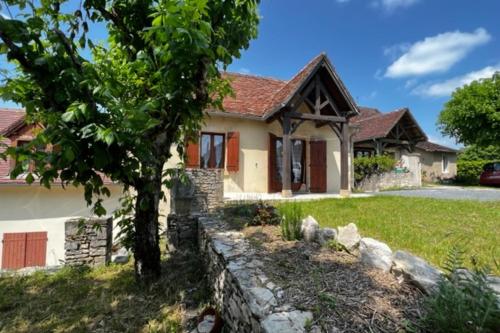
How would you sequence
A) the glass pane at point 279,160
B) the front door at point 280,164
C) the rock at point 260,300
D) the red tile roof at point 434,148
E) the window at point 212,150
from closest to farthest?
the rock at point 260,300 < the window at point 212,150 < the front door at point 280,164 < the glass pane at point 279,160 < the red tile roof at point 434,148

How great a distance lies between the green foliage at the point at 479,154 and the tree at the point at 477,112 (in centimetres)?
599

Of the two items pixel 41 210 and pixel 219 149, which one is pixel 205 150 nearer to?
pixel 219 149

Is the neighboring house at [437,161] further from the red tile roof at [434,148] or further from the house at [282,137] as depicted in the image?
the house at [282,137]

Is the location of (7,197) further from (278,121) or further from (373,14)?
(373,14)

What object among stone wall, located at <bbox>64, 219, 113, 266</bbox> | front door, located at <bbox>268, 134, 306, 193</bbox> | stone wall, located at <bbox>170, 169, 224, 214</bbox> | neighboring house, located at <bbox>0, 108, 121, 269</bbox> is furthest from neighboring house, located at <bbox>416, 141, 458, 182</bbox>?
neighboring house, located at <bbox>0, 108, 121, 269</bbox>

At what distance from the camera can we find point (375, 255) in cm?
244

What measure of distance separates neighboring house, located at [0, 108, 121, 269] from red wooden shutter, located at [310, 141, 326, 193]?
8.58 meters

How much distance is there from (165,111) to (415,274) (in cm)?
286

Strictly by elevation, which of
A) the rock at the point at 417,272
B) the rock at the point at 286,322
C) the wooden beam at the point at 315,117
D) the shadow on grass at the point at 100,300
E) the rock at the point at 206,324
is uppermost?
the wooden beam at the point at 315,117

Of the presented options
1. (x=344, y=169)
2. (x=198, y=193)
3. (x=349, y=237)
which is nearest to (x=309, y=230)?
(x=349, y=237)

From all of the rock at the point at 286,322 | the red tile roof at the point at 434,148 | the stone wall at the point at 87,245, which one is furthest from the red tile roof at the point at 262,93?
the red tile roof at the point at 434,148

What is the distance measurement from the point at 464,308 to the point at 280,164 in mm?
8814

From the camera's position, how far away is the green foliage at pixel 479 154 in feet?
75.4

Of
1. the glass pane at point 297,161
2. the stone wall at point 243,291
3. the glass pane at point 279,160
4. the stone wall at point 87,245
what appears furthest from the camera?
the glass pane at point 297,161
